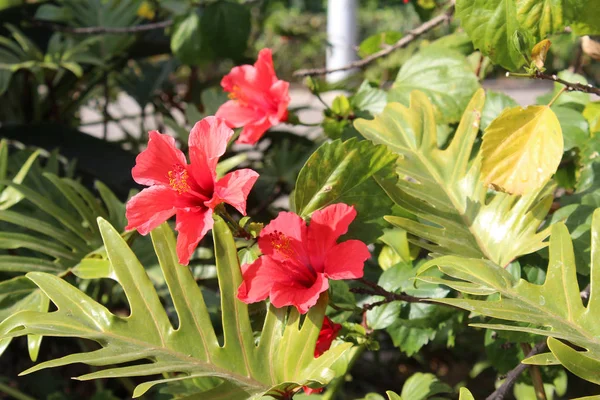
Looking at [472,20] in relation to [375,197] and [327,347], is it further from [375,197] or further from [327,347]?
[327,347]

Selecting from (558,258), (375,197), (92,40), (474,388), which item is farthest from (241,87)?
(474,388)

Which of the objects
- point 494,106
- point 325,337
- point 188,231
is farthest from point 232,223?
point 494,106

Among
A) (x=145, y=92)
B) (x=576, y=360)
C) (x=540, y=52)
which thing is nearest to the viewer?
(x=576, y=360)

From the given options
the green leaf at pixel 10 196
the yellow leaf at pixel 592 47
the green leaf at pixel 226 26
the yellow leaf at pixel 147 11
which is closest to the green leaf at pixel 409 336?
the yellow leaf at pixel 592 47

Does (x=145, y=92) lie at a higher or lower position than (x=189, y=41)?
lower

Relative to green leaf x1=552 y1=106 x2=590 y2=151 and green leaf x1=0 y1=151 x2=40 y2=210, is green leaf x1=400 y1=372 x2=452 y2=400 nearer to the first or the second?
green leaf x1=552 y1=106 x2=590 y2=151

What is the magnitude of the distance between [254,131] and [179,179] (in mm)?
282

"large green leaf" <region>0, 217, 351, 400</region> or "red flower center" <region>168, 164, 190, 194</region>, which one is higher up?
"red flower center" <region>168, 164, 190, 194</region>

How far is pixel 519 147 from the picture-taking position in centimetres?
69

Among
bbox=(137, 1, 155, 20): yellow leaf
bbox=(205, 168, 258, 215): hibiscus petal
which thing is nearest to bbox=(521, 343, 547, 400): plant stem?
bbox=(205, 168, 258, 215): hibiscus petal

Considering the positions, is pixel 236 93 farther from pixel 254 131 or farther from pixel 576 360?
pixel 576 360

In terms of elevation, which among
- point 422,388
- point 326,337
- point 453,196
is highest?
point 453,196

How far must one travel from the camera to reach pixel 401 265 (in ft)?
2.92

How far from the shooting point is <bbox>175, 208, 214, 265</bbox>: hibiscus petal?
0.65m
